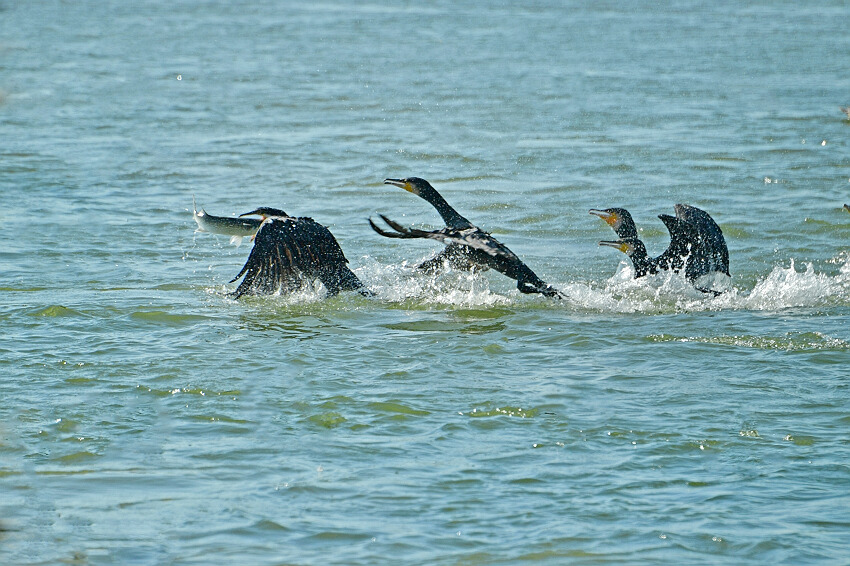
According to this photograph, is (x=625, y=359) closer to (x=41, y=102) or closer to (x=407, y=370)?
(x=407, y=370)

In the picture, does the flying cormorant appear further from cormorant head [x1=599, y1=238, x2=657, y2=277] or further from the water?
cormorant head [x1=599, y1=238, x2=657, y2=277]

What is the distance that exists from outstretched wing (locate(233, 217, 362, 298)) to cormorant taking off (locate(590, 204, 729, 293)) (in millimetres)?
2032

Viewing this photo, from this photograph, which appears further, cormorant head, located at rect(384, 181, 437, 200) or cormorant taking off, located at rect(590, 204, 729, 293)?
cormorant head, located at rect(384, 181, 437, 200)

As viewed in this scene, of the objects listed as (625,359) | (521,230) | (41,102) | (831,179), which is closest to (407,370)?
(625,359)

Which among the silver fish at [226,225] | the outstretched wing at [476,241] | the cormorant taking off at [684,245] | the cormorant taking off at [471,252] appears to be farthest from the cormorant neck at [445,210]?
the silver fish at [226,225]

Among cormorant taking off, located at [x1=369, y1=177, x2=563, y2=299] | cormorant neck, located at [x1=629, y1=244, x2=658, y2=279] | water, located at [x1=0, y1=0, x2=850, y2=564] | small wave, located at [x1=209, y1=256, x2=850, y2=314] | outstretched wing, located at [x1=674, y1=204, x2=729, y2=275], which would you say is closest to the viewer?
water, located at [x1=0, y1=0, x2=850, y2=564]

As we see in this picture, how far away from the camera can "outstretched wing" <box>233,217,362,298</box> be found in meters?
8.85

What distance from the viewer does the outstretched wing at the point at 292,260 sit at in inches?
348

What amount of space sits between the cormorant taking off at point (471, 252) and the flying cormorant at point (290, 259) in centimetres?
47

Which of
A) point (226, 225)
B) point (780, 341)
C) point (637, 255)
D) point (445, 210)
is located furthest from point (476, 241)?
point (780, 341)

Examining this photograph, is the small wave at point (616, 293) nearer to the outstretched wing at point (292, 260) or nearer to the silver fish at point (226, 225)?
the outstretched wing at point (292, 260)

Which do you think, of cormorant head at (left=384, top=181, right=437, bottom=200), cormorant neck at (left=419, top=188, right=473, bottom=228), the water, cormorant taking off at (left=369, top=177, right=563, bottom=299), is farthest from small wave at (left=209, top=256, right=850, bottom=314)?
cormorant head at (left=384, top=181, right=437, bottom=200)

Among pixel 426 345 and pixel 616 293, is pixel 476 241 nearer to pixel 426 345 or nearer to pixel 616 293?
pixel 426 345

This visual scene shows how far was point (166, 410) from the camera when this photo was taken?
670 centimetres
